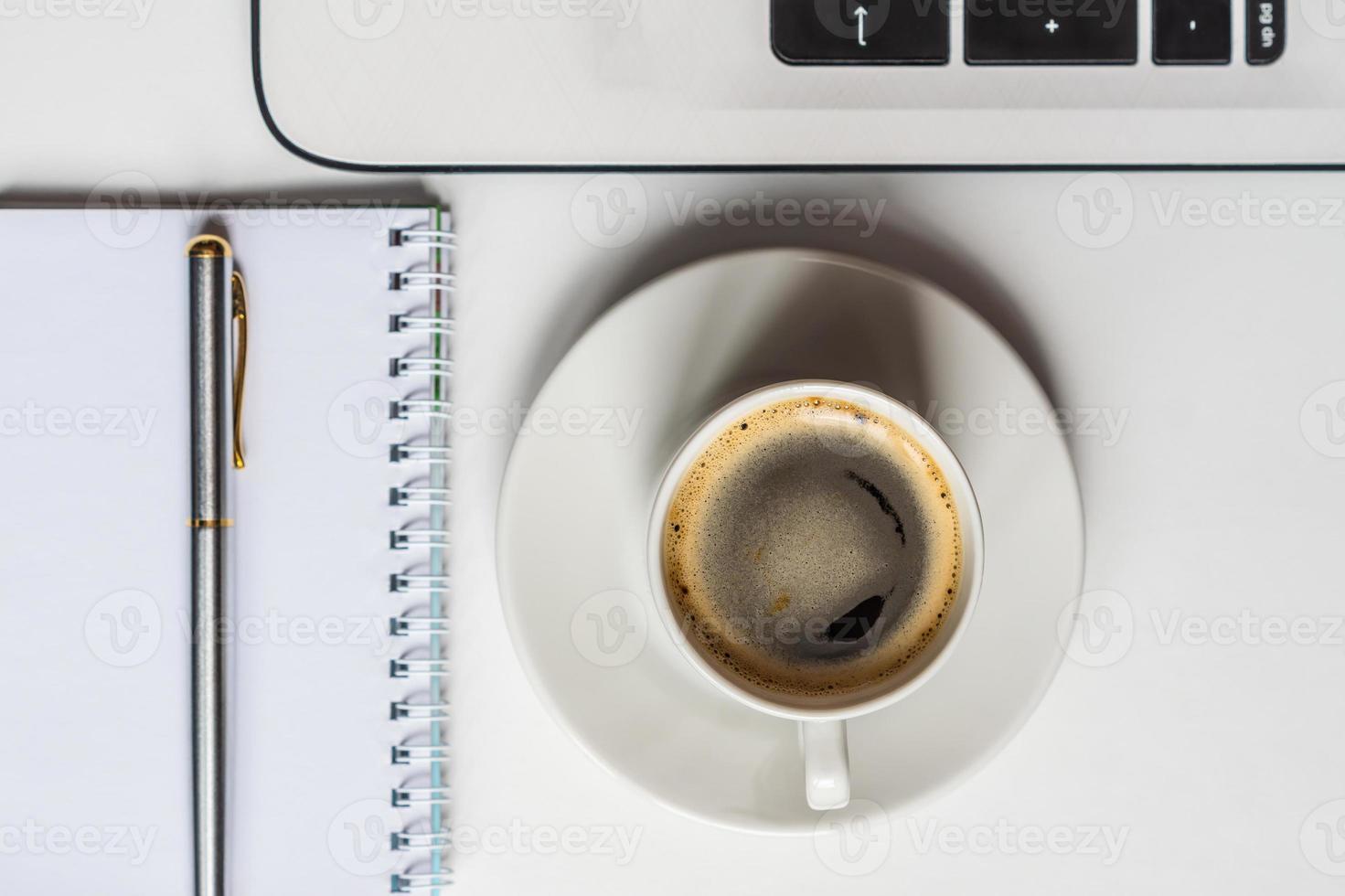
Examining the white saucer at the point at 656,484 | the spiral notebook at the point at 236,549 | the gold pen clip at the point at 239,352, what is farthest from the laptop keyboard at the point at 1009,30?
the gold pen clip at the point at 239,352

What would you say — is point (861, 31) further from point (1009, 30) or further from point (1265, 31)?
point (1265, 31)

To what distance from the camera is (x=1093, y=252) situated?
2.01 feet

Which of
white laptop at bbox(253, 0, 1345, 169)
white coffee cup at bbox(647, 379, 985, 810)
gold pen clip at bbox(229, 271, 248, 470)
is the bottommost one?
white coffee cup at bbox(647, 379, 985, 810)

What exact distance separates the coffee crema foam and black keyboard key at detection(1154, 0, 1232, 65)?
291 millimetres

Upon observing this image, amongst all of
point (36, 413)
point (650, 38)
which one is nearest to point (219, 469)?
point (36, 413)

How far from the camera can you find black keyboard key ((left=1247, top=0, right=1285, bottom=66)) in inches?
23.0

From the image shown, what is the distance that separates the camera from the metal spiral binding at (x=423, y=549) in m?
0.60

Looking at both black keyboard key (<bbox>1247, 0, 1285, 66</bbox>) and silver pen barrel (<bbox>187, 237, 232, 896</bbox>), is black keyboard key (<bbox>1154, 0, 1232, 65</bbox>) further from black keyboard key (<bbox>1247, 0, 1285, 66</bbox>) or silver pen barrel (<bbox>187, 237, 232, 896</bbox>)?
silver pen barrel (<bbox>187, 237, 232, 896</bbox>)

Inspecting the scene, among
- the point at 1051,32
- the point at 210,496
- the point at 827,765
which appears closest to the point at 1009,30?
the point at 1051,32

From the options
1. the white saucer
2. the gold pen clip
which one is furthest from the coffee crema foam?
the gold pen clip

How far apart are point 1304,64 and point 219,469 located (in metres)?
0.71

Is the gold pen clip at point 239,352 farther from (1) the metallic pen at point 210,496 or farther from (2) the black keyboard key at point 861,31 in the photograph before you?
(2) the black keyboard key at point 861,31

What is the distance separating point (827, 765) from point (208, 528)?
0.39 m

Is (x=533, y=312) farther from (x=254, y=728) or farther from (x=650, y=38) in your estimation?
(x=254, y=728)
